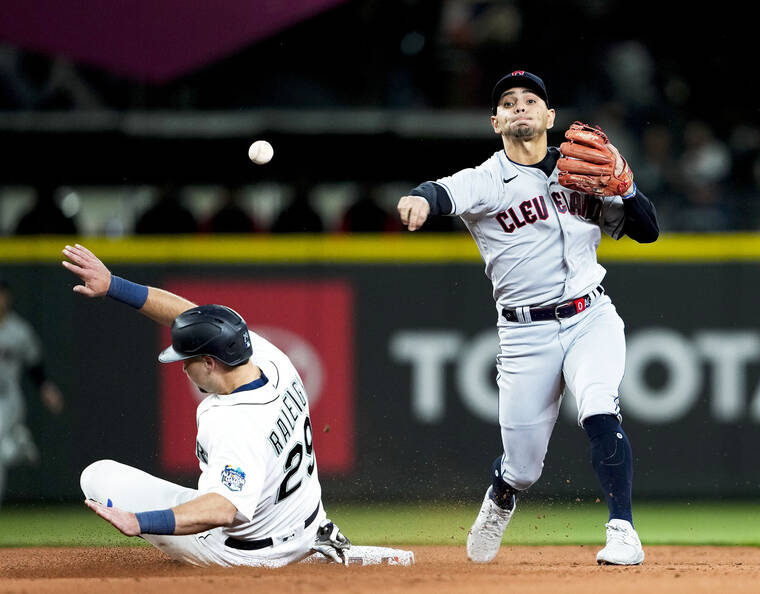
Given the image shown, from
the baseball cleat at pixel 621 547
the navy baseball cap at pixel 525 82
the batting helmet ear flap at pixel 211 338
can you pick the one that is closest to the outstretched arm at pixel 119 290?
the batting helmet ear flap at pixel 211 338

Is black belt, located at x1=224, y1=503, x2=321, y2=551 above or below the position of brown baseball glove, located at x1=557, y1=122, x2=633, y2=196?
below

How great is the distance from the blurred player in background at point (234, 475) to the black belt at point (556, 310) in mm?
1035

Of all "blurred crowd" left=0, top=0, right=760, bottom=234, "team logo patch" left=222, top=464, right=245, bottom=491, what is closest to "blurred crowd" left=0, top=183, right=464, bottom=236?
"blurred crowd" left=0, top=0, right=760, bottom=234

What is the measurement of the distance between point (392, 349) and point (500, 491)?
2880 mm

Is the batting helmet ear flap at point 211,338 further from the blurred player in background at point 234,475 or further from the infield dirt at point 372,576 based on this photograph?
the infield dirt at point 372,576

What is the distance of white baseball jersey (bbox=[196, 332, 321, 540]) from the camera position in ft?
13.4

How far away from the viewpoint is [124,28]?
841cm

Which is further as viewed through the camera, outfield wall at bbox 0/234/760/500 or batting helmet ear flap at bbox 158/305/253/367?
outfield wall at bbox 0/234/760/500

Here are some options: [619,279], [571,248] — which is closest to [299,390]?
[571,248]

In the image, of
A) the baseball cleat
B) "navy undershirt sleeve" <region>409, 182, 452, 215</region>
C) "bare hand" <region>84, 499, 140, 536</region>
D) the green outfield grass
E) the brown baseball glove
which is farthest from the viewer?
the green outfield grass

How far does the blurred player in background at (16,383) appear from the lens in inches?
306

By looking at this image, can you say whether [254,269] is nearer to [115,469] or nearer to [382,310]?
[382,310]

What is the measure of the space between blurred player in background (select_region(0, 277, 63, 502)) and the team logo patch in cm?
399

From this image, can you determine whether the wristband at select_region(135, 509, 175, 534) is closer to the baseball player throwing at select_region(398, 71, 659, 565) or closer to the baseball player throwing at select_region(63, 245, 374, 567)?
the baseball player throwing at select_region(63, 245, 374, 567)
